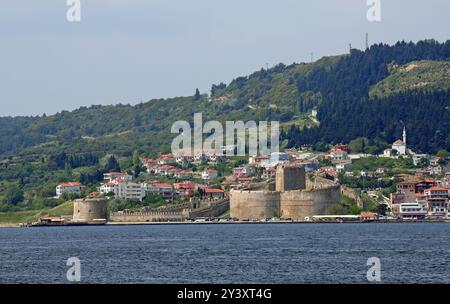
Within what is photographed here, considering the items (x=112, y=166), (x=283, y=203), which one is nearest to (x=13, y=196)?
(x=112, y=166)

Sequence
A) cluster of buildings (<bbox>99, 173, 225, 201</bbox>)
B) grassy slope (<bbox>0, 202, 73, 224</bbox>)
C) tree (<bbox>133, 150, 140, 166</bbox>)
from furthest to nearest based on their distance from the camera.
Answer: tree (<bbox>133, 150, 140, 166</bbox>)
cluster of buildings (<bbox>99, 173, 225, 201</bbox>)
grassy slope (<bbox>0, 202, 73, 224</bbox>)

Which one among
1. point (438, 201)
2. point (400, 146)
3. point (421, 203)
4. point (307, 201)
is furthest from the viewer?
point (400, 146)

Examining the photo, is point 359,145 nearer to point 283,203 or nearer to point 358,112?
point 358,112

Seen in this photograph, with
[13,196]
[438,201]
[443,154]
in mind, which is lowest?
[438,201]

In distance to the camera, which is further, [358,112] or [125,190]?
[358,112]

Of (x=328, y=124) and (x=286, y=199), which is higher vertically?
(x=328, y=124)

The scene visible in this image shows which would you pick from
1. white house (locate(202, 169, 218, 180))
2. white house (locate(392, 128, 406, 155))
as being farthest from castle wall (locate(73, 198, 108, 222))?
white house (locate(392, 128, 406, 155))

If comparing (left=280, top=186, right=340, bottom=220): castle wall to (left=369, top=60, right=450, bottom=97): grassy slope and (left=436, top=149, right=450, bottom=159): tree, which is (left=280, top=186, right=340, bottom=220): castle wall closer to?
(left=436, top=149, right=450, bottom=159): tree

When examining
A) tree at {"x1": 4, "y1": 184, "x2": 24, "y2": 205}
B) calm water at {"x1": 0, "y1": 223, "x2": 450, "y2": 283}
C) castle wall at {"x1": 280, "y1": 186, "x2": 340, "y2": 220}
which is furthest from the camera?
tree at {"x1": 4, "y1": 184, "x2": 24, "y2": 205}

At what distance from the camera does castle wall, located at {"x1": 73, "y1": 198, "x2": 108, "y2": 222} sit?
102 m

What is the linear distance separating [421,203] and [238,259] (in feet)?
195

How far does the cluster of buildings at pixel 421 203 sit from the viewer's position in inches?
3885

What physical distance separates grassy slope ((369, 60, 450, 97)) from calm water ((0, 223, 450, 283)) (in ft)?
345

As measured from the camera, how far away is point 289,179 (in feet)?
325
